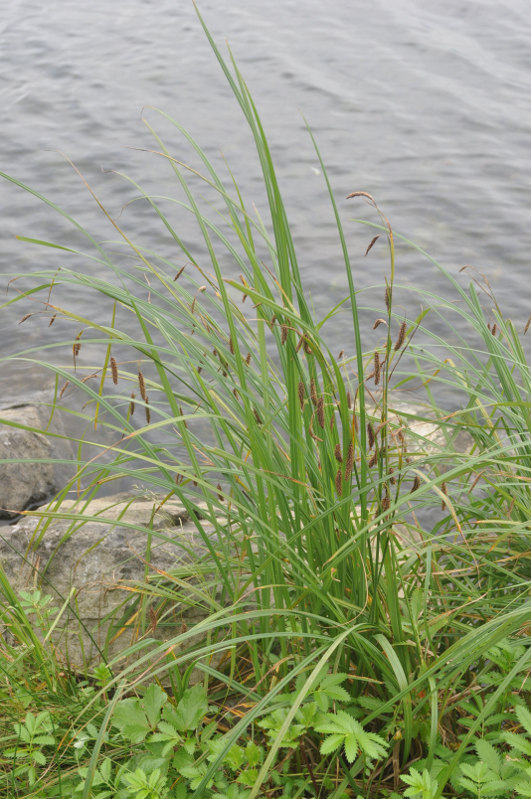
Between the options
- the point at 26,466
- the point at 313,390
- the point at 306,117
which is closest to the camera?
the point at 313,390

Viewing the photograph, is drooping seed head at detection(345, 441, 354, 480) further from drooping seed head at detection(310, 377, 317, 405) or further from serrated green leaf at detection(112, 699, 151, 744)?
serrated green leaf at detection(112, 699, 151, 744)

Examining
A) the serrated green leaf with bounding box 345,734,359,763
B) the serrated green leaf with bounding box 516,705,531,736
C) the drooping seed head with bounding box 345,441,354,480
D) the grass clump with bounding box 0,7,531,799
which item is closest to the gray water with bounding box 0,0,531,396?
the grass clump with bounding box 0,7,531,799

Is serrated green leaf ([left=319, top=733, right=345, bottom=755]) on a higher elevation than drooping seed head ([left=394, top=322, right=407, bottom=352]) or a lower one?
lower

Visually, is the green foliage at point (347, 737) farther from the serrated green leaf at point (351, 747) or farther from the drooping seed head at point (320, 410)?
the drooping seed head at point (320, 410)

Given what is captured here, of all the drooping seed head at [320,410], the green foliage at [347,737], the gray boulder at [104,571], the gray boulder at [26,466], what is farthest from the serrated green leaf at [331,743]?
the gray boulder at [26,466]

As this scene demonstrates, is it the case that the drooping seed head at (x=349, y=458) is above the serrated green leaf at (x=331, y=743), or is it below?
→ above

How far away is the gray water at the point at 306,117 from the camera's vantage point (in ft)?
20.2

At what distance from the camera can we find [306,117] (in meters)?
7.67

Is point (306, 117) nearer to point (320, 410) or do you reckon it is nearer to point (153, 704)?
point (320, 410)

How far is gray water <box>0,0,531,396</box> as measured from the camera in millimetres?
6148

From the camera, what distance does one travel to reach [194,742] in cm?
180

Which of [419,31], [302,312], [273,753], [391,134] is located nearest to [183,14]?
[419,31]

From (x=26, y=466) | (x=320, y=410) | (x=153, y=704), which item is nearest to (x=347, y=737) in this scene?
(x=153, y=704)

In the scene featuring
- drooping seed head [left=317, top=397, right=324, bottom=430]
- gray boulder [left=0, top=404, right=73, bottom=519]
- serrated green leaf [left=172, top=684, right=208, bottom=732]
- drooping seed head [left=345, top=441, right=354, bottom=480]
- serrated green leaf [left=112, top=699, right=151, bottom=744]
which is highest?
drooping seed head [left=317, top=397, right=324, bottom=430]
